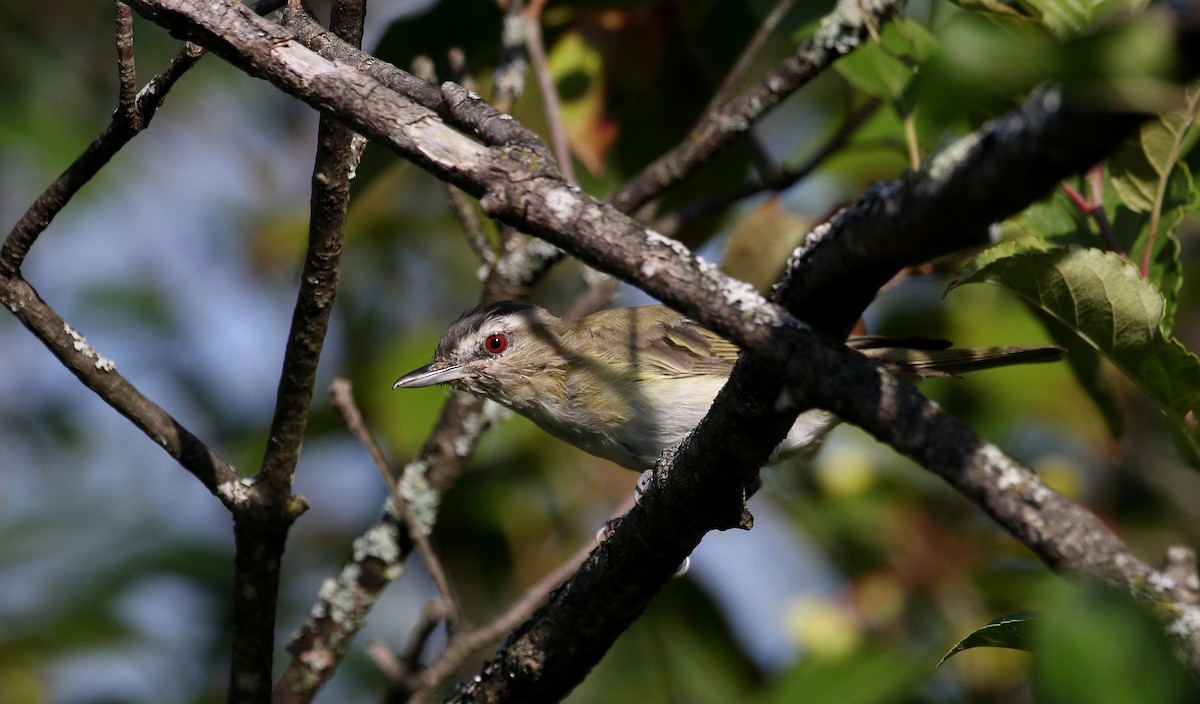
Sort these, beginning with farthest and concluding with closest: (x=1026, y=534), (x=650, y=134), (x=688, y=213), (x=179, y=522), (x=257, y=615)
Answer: (x=179, y=522) → (x=650, y=134) → (x=688, y=213) → (x=257, y=615) → (x=1026, y=534)

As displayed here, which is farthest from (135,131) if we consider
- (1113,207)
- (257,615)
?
(1113,207)

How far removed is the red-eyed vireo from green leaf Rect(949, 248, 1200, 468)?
1.32 m

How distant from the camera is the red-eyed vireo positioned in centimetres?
399

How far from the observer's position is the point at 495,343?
4.31 m

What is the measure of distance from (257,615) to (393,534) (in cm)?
84

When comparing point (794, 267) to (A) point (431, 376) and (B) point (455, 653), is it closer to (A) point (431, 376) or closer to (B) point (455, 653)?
(B) point (455, 653)

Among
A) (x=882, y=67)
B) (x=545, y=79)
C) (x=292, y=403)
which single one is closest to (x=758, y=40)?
(x=882, y=67)

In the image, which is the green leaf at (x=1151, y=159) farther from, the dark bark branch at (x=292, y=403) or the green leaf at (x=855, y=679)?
the dark bark branch at (x=292, y=403)

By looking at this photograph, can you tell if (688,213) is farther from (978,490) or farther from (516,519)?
(978,490)

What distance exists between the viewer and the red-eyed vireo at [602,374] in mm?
3992

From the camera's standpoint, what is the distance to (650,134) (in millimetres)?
4469

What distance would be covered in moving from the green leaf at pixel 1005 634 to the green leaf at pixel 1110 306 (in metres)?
0.68

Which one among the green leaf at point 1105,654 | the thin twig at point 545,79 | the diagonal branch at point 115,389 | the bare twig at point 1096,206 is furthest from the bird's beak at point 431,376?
the green leaf at point 1105,654

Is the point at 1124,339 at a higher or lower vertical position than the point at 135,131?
lower
